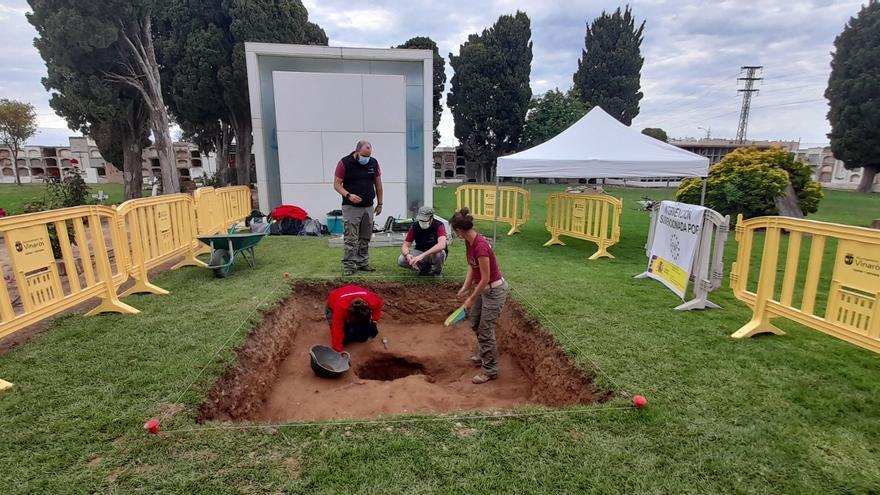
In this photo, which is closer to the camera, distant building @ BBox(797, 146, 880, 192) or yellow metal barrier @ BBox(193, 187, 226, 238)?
yellow metal barrier @ BBox(193, 187, 226, 238)

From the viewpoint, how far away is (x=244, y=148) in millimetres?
20797

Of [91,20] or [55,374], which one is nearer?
[55,374]

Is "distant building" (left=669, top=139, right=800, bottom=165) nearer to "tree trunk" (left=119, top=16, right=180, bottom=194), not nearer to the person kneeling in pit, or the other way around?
"tree trunk" (left=119, top=16, right=180, bottom=194)

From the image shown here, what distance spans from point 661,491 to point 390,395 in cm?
235

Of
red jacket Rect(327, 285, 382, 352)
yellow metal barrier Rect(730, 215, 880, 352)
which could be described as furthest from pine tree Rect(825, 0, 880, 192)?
red jacket Rect(327, 285, 382, 352)

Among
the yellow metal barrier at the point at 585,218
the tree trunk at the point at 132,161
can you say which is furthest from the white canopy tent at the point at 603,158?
the tree trunk at the point at 132,161

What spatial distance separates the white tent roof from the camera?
721cm

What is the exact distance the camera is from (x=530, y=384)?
435cm

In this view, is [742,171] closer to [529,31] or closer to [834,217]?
[834,217]

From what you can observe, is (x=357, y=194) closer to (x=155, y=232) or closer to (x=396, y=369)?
(x=396, y=369)

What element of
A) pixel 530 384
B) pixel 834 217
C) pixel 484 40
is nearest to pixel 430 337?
pixel 530 384

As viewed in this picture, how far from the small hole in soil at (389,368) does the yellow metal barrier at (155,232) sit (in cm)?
284

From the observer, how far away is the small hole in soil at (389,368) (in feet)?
16.3

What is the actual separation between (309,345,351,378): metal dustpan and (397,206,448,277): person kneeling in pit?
174 cm
